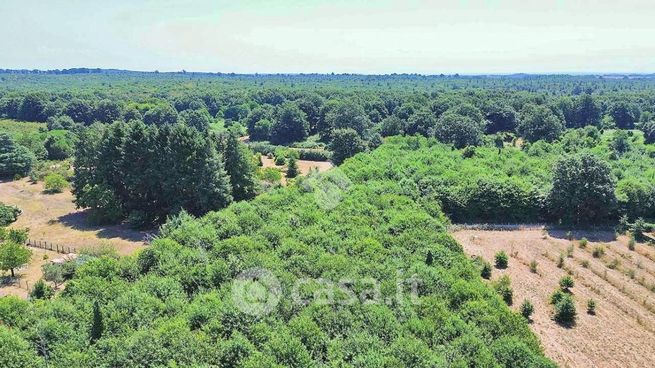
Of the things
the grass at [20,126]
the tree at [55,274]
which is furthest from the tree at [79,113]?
the tree at [55,274]

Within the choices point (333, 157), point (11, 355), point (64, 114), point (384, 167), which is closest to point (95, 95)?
point (64, 114)

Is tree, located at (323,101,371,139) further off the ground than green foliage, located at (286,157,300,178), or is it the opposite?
tree, located at (323,101,371,139)

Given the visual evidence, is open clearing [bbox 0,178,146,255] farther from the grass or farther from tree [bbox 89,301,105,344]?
the grass

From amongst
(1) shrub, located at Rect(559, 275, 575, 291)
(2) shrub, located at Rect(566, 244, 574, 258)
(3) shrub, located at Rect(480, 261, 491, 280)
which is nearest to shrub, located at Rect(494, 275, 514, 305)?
(3) shrub, located at Rect(480, 261, 491, 280)

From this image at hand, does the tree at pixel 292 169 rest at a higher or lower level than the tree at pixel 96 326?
lower

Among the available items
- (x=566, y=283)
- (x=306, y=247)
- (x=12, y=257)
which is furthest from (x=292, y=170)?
(x=306, y=247)

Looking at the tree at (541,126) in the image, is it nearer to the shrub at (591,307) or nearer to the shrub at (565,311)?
the shrub at (591,307)
